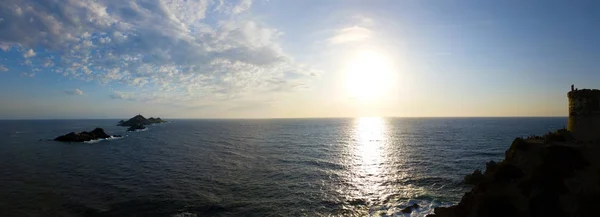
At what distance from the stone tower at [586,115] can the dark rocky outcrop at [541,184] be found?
16.7 feet

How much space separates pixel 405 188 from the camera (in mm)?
40906

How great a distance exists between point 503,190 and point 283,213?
21.0 m

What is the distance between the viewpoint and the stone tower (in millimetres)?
29922

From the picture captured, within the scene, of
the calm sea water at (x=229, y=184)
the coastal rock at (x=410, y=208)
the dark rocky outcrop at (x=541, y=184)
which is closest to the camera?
the dark rocky outcrop at (x=541, y=184)

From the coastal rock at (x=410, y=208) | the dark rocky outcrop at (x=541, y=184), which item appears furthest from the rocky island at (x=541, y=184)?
the coastal rock at (x=410, y=208)

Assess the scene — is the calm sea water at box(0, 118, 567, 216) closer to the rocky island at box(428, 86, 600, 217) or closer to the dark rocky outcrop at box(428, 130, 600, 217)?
the rocky island at box(428, 86, 600, 217)

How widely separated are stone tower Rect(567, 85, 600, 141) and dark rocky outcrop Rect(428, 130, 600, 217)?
16.7ft

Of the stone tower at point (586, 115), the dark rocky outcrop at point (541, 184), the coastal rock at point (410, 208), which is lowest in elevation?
the coastal rock at point (410, 208)

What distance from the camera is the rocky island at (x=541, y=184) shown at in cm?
2227

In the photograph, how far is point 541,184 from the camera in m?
23.8

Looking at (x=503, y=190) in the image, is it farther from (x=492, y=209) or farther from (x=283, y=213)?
(x=283, y=213)

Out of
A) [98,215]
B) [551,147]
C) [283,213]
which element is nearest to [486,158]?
[551,147]

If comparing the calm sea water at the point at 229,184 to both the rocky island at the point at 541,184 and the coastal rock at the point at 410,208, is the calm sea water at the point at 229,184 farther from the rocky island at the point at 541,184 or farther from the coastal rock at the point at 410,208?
the rocky island at the point at 541,184

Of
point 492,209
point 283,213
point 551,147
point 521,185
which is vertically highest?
point 551,147
